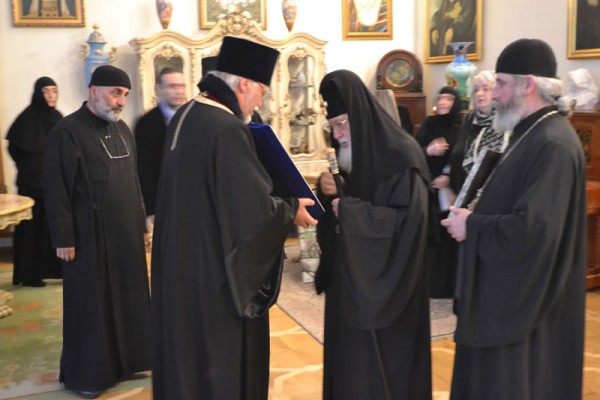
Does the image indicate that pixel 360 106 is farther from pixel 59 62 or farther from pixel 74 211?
pixel 59 62

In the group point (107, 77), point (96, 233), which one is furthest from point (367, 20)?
point (96, 233)

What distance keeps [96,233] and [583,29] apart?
512 cm

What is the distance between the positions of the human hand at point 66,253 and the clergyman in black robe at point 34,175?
2.63 metres

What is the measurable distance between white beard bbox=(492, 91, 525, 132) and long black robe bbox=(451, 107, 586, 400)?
37 mm

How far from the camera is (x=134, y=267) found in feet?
12.9

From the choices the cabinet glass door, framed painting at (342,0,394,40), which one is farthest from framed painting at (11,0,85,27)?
framed painting at (342,0,394,40)

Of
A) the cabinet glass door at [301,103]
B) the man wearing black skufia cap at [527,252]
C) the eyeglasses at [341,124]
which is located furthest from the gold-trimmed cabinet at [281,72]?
the man wearing black skufia cap at [527,252]

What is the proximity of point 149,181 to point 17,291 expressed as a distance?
2621 mm

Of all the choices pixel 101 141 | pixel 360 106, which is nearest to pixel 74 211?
pixel 101 141

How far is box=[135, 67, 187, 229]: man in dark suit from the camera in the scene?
172 inches

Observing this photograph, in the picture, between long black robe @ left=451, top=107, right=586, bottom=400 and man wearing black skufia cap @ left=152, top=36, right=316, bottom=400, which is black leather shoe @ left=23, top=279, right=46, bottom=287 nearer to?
man wearing black skufia cap @ left=152, top=36, right=316, bottom=400

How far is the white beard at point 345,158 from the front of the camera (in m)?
2.92

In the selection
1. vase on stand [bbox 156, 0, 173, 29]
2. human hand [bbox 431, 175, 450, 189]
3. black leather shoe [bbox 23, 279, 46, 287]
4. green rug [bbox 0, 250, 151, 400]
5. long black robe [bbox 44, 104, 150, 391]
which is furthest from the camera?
vase on stand [bbox 156, 0, 173, 29]

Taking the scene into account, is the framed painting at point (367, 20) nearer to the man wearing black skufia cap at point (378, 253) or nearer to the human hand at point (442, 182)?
the human hand at point (442, 182)
